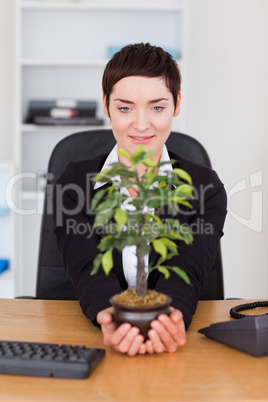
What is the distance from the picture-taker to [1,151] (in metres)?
3.27

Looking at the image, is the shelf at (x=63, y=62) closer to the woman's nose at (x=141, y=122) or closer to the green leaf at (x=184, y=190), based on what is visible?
the woman's nose at (x=141, y=122)

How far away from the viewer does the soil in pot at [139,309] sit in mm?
981

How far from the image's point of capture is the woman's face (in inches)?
54.2

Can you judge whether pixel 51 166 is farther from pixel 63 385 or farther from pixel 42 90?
pixel 42 90

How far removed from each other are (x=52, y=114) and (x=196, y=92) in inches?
35.5

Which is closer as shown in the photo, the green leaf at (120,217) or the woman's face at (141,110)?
the green leaf at (120,217)

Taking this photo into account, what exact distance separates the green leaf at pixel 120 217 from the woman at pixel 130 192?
0.30 m

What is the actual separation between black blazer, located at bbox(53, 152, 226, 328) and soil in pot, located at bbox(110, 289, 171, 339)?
166 millimetres

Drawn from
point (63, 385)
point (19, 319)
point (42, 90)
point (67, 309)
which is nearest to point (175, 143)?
point (67, 309)

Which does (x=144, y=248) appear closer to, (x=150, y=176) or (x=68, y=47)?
(x=150, y=176)

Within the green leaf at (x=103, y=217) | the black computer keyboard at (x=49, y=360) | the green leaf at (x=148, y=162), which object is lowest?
the black computer keyboard at (x=49, y=360)

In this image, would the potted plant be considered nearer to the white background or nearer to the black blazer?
the black blazer

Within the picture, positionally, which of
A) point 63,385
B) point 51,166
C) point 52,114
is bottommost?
point 63,385

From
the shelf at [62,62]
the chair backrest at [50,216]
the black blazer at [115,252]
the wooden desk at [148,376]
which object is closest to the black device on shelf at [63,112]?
the shelf at [62,62]
